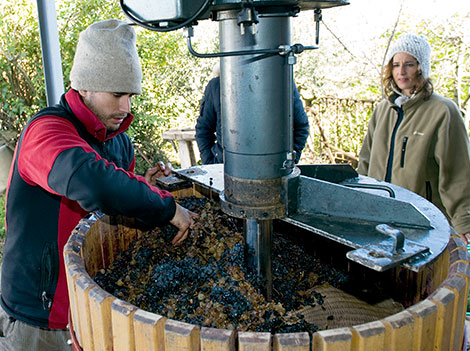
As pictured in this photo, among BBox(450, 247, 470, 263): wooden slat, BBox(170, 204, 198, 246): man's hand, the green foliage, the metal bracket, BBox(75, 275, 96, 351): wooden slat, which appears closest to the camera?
the metal bracket

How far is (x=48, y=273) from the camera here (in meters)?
2.03

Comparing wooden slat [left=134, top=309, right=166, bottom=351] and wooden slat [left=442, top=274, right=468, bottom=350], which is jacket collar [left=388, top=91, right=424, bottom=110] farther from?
wooden slat [left=134, top=309, right=166, bottom=351]

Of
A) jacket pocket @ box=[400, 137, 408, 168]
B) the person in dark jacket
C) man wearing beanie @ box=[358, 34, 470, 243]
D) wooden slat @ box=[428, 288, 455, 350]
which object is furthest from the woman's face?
wooden slat @ box=[428, 288, 455, 350]

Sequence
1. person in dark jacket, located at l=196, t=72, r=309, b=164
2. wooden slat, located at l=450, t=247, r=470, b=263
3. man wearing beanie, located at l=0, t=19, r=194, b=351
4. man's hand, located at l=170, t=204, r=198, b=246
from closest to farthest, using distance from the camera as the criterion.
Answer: wooden slat, located at l=450, t=247, r=470, b=263 → man's hand, located at l=170, t=204, r=198, b=246 → man wearing beanie, located at l=0, t=19, r=194, b=351 → person in dark jacket, located at l=196, t=72, r=309, b=164

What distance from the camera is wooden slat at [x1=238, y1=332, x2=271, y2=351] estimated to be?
3.82ft

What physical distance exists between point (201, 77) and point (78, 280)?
8005mm

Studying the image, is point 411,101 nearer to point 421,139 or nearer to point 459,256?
point 421,139

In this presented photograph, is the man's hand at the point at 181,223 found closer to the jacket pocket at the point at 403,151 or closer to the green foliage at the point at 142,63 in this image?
the jacket pocket at the point at 403,151

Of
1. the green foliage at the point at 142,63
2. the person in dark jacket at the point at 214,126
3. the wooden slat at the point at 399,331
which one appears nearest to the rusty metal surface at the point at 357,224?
the wooden slat at the point at 399,331

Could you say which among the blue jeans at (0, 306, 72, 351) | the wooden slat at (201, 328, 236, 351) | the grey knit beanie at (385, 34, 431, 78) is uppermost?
the grey knit beanie at (385, 34, 431, 78)

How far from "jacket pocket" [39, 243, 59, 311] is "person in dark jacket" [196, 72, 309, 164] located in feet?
6.62

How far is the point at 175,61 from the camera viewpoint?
9.05 meters

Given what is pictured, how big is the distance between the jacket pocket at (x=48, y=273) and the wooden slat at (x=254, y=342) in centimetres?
117

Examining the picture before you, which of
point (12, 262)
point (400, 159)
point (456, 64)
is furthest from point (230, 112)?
point (456, 64)
